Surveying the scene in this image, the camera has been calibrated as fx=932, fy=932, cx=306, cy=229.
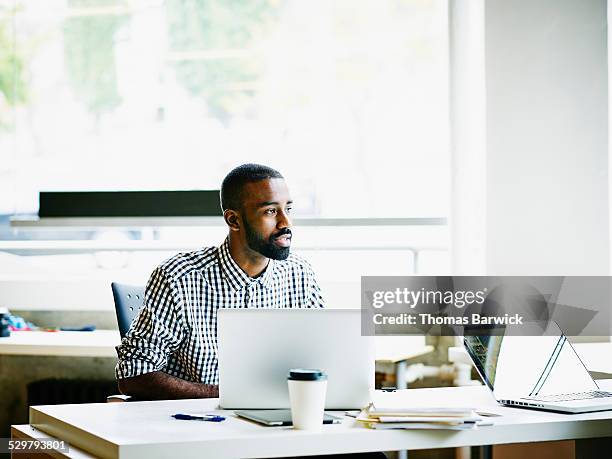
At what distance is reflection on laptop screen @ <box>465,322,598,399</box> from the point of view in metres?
2.28

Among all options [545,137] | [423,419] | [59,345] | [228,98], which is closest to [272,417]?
[423,419]

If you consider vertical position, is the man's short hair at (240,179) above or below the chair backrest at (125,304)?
above

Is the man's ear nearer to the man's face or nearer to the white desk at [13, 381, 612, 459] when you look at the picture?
the man's face

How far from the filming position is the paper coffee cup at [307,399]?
187cm

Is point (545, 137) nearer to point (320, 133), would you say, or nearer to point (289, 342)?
point (320, 133)

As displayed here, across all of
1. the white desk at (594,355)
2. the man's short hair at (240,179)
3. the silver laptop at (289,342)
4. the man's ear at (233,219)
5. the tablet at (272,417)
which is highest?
the man's short hair at (240,179)

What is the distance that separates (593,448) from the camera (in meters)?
2.20

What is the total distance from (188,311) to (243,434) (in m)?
0.82

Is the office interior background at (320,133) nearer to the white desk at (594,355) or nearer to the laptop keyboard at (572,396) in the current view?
the white desk at (594,355)

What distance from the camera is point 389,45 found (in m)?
4.56

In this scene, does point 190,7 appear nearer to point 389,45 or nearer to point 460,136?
point 389,45

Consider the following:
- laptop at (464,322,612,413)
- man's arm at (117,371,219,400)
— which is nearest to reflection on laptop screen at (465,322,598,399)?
laptop at (464,322,612,413)

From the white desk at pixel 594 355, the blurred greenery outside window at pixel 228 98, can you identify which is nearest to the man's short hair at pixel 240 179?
the white desk at pixel 594 355

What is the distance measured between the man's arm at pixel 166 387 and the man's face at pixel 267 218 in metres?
0.42
